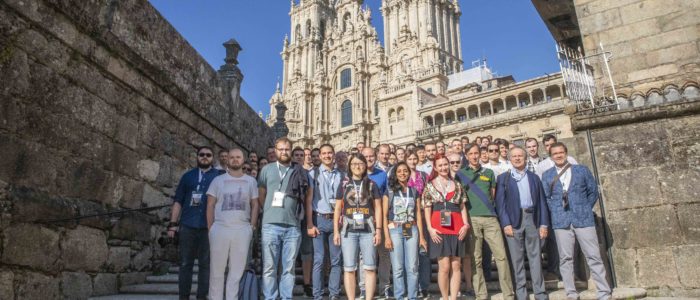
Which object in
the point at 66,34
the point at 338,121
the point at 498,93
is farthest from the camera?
the point at 338,121

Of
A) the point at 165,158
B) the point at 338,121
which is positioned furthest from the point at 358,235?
the point at 338,121

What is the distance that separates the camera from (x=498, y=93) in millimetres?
31297

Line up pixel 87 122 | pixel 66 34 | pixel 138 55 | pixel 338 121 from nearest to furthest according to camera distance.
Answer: pixel 66 34, pixel 87 122, pixel 138 55, pixel 338 121

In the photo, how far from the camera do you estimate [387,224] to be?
199 inches

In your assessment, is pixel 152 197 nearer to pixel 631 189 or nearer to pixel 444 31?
pixel 631 189

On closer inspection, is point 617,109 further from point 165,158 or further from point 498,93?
point 498,93

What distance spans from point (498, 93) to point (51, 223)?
30844 millimetres

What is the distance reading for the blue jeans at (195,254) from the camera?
4930mm

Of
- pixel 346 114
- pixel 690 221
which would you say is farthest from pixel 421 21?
pixel 690 221

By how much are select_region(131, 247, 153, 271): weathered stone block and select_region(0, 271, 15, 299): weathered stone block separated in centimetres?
187

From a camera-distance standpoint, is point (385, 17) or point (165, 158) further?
point (385, 17)

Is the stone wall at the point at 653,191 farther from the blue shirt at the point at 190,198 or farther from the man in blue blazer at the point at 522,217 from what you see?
the blue shirt at the point at 190,198

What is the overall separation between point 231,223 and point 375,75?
153 feet

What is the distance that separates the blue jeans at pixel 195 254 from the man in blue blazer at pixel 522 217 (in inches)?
144
